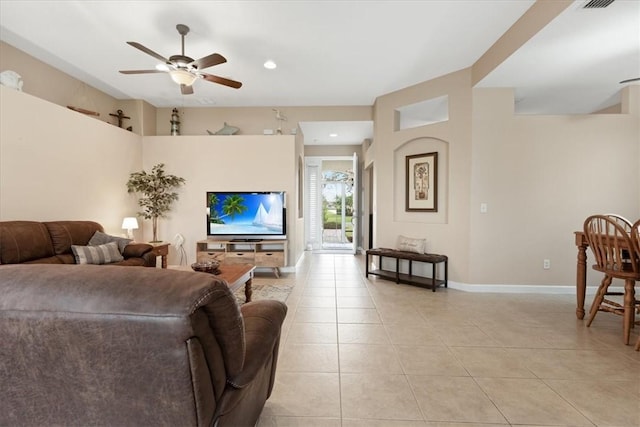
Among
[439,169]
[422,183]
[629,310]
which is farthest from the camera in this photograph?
[422,183]

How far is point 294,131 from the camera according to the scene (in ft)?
18.0

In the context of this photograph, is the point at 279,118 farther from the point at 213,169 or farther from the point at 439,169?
the point at 439,169

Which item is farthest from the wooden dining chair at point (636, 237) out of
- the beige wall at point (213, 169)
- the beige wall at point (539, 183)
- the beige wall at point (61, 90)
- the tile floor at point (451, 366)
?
the beige wall at point (61, 90)

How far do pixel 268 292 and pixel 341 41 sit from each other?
3.21 meters

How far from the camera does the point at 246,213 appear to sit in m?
4.96

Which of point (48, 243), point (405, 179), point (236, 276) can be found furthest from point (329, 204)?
point (48, 243)

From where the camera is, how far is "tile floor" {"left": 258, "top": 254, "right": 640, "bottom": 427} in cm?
164

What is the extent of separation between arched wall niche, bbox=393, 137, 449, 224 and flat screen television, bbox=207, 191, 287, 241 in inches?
75.2

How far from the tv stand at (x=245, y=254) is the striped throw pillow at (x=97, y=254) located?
4.16 feet

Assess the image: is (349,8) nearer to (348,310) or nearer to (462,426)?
(348,310)

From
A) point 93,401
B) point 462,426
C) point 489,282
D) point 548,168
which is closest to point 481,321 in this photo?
point 489,282

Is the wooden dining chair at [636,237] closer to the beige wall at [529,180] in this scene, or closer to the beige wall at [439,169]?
the beige wall at [529,180]

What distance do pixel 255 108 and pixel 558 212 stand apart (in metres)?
5.07

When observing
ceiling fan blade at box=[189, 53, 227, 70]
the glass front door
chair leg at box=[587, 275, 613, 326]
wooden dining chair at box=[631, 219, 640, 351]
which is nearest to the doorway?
the glass front door
